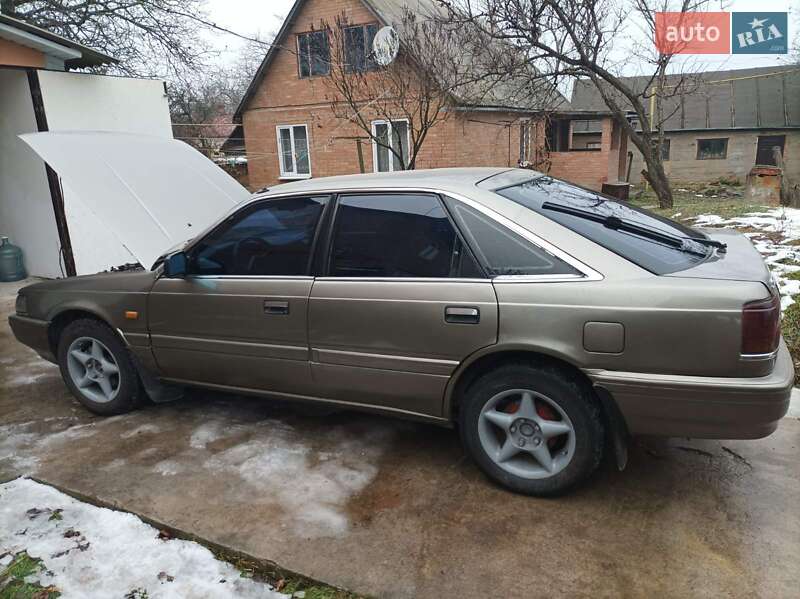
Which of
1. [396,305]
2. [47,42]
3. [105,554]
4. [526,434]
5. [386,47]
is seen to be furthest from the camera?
[386,47]

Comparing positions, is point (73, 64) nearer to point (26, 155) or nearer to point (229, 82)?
point (26, 155)

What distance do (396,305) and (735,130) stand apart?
31559mm

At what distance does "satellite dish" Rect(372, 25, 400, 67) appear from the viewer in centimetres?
1173

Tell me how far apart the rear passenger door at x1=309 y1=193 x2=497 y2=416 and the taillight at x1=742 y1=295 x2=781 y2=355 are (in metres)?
1.06

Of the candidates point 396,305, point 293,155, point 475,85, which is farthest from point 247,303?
point 293,155

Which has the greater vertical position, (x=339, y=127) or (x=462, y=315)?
(x=339, y=127)

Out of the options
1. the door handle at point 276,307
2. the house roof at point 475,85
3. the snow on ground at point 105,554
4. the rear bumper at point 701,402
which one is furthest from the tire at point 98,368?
the house roof at point 475,85

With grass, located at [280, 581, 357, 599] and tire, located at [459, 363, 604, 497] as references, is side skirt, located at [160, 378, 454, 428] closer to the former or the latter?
tire, located at [459, 363, 604, 497]

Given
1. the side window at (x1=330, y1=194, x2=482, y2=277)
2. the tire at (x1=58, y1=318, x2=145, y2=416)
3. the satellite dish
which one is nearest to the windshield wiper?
the side window at (x1=330, y1=194, x2=482, y2=277)

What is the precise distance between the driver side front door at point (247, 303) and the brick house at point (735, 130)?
91.8ft

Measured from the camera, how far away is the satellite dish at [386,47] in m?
11.7

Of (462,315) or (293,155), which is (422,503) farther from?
(293,155)

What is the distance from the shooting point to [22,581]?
2533 mm

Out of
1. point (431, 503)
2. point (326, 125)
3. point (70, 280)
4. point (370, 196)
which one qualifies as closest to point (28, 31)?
point (70, 280)
